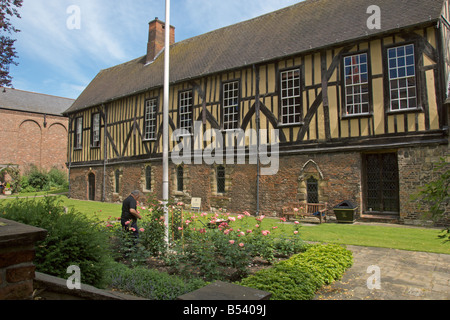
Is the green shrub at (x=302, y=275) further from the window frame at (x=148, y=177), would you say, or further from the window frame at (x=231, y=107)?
the window frame at (x=148, y=177)

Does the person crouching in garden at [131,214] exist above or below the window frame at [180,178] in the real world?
below

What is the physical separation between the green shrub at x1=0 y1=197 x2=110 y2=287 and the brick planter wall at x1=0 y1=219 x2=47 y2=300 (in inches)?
60.2

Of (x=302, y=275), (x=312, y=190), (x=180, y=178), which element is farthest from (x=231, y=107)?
(x=302, y=275)

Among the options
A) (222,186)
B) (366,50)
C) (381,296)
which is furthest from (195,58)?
(381,296)

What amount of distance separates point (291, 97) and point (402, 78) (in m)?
4.07

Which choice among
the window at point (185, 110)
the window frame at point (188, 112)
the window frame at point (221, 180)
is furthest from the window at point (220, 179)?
the window at point (185, 110)

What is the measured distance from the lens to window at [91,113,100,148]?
23125 mm

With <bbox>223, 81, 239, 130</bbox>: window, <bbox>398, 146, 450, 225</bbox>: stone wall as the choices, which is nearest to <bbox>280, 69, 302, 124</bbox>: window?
<bbox>223, 81, 239, 130</bbox>: window

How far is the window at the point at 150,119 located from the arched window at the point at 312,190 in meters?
9.78

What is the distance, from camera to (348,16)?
13.4 metres

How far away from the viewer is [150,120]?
19156mm

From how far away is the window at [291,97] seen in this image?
13.4m

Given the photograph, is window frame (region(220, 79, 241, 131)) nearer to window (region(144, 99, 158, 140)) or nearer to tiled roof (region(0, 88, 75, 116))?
window (region(144, 99, 158, 140))

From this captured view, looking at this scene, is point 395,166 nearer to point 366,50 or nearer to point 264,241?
point 366,50
